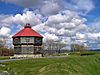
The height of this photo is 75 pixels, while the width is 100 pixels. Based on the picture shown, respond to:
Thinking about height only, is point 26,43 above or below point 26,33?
below

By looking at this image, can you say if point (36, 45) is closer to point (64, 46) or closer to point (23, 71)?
point (23, 71)

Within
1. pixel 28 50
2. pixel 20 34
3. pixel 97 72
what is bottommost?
pixel 97 72

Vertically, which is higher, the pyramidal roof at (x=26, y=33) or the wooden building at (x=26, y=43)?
the pyramidal roof at (x=26, y=33)

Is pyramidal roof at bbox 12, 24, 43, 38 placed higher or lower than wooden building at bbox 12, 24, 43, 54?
higher

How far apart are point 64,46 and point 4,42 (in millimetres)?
38848

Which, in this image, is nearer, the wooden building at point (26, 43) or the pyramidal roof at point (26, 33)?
the wooden building at point (26, 43)

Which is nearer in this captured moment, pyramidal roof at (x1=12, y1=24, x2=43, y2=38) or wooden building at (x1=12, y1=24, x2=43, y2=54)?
wooden building at (x1=12, y1=24, x2=43, y2=54)

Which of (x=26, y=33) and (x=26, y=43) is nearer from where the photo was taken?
(x=26, y=43)

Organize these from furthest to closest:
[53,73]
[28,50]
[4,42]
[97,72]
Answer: [4,42] → [28,50] → [97,72] → [53,73]

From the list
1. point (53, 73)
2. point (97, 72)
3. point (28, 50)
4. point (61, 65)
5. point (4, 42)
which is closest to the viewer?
point (53, 73)

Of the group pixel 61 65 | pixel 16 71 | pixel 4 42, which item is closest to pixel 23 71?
pixel 16 71

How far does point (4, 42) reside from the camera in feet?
479

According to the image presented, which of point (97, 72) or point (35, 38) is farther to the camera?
point (35, 38)

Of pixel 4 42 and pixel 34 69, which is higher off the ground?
pixel 4 42
